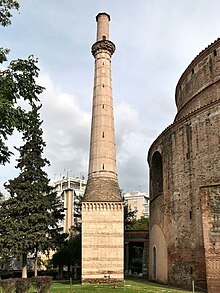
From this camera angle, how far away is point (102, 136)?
81.7 feet

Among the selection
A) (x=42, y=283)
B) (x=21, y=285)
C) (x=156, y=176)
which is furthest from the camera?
(x=156, y=176)

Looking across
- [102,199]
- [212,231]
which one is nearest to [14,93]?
[212,231]

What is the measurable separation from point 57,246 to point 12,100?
20.4 meters

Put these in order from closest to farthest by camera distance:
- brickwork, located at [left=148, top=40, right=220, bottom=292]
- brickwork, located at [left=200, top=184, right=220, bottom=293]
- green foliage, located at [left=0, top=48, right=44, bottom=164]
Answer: green foliage, located at [left=0, top=48, right=44, bottom=164], brickwork, located at [left=200, top=184, right=220, bottom=293], brickwork, located at [left=148, top=40, right=220, bottom=292]

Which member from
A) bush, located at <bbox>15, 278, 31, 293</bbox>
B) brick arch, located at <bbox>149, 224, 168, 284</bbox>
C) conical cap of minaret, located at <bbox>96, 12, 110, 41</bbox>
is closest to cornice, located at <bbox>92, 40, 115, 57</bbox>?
conical cap of minaret, located at <bbox>96, 12, 110, 41</bbox>

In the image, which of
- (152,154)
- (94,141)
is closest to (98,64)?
Answer: (94,141)

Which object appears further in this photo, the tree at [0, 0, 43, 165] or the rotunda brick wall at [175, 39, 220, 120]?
the rotunda brick wall at [175, 39, 220, 120]

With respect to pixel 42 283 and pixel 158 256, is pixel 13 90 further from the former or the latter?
pixel 158 256

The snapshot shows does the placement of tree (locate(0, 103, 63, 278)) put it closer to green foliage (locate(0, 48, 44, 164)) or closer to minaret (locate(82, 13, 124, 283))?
minaret (locate(82, 13, 124, 283))

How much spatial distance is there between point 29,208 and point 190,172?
10519mm

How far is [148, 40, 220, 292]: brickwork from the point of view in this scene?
1850cm

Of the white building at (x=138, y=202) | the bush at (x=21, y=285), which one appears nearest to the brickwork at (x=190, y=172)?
the bush at (x=21, y=285)

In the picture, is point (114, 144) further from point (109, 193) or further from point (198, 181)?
point (198, 181)

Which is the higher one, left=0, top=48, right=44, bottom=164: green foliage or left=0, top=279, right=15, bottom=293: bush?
left=0, top=48, right=44, bottom=164: green foliage
